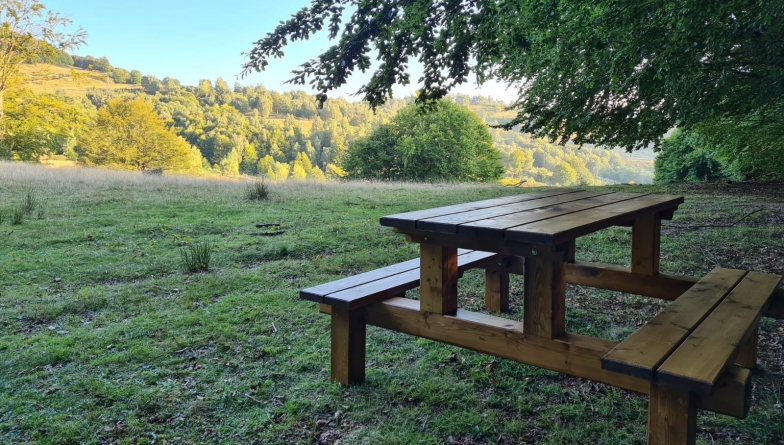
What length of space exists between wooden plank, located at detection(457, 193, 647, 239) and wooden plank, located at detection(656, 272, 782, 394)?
70cm

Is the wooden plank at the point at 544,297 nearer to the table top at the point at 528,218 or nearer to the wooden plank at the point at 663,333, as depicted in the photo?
the table top at the point at 528,218

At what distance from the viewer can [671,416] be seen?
1.49 m

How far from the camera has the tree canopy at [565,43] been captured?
4.12m

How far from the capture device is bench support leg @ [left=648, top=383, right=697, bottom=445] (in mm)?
1458

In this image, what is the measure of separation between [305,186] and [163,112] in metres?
51.3

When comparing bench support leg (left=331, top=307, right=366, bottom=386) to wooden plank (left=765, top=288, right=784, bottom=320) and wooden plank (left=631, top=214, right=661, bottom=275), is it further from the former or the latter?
wooden plank (left=765, top=288, right=784, bottom=320)

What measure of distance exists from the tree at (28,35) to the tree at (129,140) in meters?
15.5

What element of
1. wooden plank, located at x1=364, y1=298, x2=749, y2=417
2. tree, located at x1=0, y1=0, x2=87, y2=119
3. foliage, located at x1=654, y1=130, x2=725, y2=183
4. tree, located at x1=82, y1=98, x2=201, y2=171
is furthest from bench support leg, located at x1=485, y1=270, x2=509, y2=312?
tree, located at x1=82, y1=98, x2=201, y2=171

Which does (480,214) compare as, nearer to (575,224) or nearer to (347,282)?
(575,224)

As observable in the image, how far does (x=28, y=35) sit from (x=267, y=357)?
24882 mm

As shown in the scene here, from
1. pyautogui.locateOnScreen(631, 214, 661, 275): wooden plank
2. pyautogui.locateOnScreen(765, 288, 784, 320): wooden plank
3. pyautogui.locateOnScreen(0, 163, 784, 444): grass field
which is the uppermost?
pyautogui.locateOnScreen(631, 214, 661, 275): wooden plank

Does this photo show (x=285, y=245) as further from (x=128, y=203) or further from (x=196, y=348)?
(x=128, y=203)

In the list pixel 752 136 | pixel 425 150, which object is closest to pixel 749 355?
pixel 752 136

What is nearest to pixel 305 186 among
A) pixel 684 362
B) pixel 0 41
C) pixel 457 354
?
pixel 457 354
